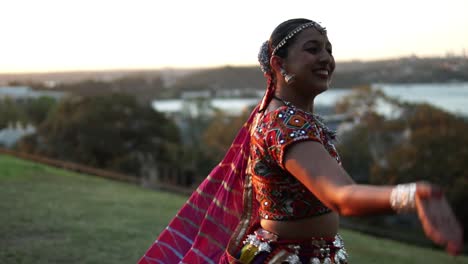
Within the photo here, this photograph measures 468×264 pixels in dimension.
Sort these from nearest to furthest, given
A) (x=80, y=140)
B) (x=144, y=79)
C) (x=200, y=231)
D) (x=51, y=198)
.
Result: (x=200, y=231), (x=51, y=198), (x=80, y=140), (x=144, y=79)

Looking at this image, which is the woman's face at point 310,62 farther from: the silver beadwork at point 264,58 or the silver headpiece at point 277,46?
the silver beadwork at point 264,58

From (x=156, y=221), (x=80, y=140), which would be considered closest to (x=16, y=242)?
(x=156, y=221)

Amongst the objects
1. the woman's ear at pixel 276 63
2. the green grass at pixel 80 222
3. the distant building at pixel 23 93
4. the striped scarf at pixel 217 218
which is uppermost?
the woman's ear at pixel 276 63

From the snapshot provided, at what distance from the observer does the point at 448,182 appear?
2344 centimetres

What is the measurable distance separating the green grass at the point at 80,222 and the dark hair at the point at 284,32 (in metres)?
3.52

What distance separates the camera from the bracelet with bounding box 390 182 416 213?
1.61 metres

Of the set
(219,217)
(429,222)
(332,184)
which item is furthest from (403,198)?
(219,217)

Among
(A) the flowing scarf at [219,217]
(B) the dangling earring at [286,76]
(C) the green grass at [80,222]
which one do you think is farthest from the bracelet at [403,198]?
(C) the green grass at [80,222]

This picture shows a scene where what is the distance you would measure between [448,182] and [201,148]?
1721 centimetres

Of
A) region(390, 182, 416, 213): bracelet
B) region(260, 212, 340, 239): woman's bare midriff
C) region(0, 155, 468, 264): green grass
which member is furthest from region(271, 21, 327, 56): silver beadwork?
region(0, 155, 468, 264): green grass

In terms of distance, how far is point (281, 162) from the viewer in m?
2.10

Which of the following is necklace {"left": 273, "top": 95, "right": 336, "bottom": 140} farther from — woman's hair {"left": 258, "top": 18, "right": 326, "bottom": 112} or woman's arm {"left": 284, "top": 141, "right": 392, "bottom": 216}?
woman's arm {"left": 284, "top": 141, "right": 392, "bottom": 216}

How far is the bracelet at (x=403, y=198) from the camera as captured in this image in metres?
1.61

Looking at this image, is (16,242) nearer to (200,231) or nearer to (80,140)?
(200,231)
